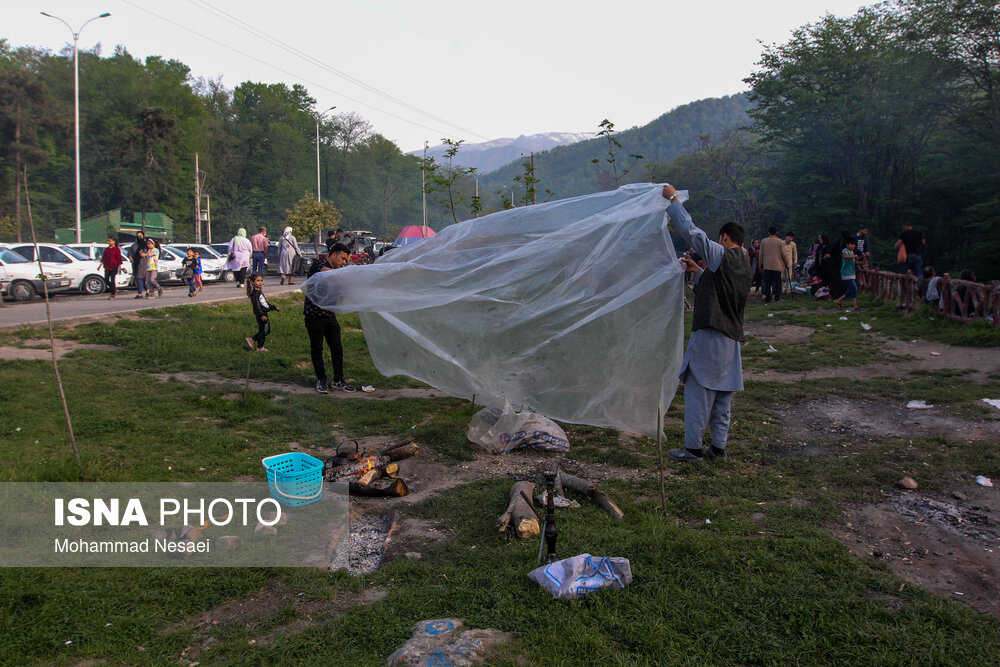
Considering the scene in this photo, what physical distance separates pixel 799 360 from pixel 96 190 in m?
53.8

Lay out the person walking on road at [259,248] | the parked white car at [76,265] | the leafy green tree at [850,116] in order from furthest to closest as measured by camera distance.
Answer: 1. the leafy green tree at [850,116]
2. the person walking on road at [259,248]
3. the parked white car at [76,265]

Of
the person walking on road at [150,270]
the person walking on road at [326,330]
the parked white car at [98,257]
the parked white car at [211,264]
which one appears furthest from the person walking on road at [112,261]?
the person walking on road at [326,330]

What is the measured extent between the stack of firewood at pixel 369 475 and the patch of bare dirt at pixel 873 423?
3502 millimetres

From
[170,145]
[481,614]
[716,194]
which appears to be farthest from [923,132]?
[170,145]

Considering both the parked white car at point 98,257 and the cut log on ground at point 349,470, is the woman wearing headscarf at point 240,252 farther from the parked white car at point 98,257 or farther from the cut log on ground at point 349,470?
the cut log on ground at point 349,470

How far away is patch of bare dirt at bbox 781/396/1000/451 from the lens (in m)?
5.90

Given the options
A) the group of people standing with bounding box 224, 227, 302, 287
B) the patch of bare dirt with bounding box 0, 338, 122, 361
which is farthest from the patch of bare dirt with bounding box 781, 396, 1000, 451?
the group of people standing with bounding box 224, 227, 302, 287

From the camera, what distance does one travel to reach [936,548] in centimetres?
370

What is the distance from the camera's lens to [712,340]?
5.34m

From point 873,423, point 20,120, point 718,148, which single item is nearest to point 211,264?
point 873,423

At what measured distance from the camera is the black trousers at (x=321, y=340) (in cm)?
784

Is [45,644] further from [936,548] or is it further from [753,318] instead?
[753,318]

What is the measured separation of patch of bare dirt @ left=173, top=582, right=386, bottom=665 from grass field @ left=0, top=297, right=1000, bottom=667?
12mm

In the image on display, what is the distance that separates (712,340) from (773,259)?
467 inches
